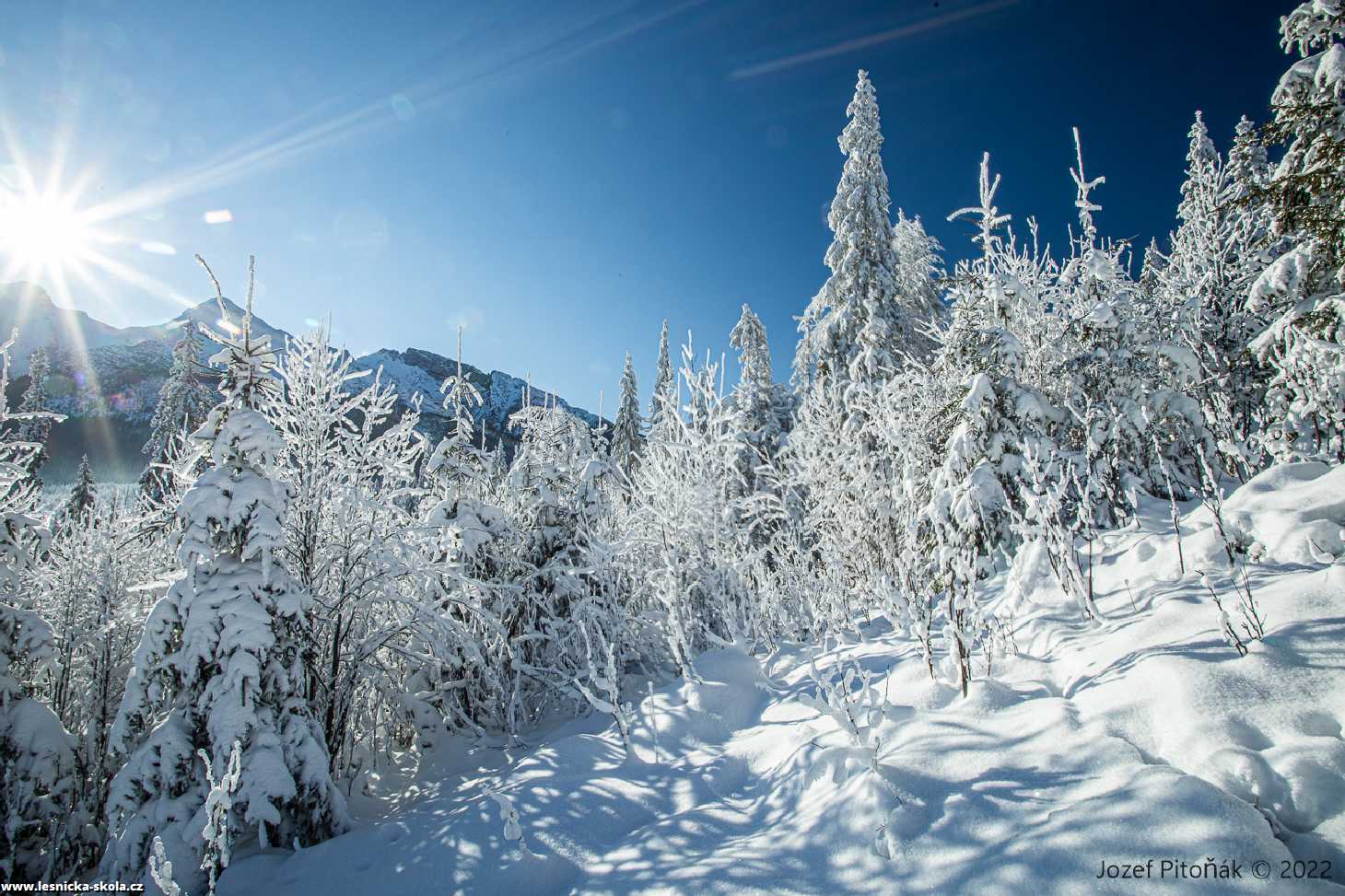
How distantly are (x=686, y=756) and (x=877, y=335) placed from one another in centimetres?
1364

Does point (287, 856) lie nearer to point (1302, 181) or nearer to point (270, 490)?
point (270, 490)

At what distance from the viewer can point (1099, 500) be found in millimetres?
5785

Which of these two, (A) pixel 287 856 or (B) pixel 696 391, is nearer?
(A) pixel 287 856

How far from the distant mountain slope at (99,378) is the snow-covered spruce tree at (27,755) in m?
59.2

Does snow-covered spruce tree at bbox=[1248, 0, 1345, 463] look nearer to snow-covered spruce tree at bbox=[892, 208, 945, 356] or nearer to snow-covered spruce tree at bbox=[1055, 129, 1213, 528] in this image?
snow-covered spruce tree at bbox=[1055, 129, 1213, 528]

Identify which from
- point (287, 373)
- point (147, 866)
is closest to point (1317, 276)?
point (287, 373)

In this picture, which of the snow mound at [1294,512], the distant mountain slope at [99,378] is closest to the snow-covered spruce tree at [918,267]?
the snow mound at [1294,512]

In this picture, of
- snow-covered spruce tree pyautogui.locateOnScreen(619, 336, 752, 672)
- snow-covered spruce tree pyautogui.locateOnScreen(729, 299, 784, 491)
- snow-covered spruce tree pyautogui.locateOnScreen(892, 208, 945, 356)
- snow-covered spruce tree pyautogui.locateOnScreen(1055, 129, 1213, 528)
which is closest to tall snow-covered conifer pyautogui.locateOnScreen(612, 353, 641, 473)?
snow-covered spruce tree pyautogui.locateOnScreen(729, 299, 784, 491)

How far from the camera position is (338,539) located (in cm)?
488

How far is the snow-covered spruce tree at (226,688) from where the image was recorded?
344 cm

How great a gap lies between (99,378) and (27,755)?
111m

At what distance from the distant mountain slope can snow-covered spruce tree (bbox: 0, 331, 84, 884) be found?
59232 mm

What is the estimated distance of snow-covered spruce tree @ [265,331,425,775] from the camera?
468cm

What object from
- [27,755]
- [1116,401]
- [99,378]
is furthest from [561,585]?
[99,378]
